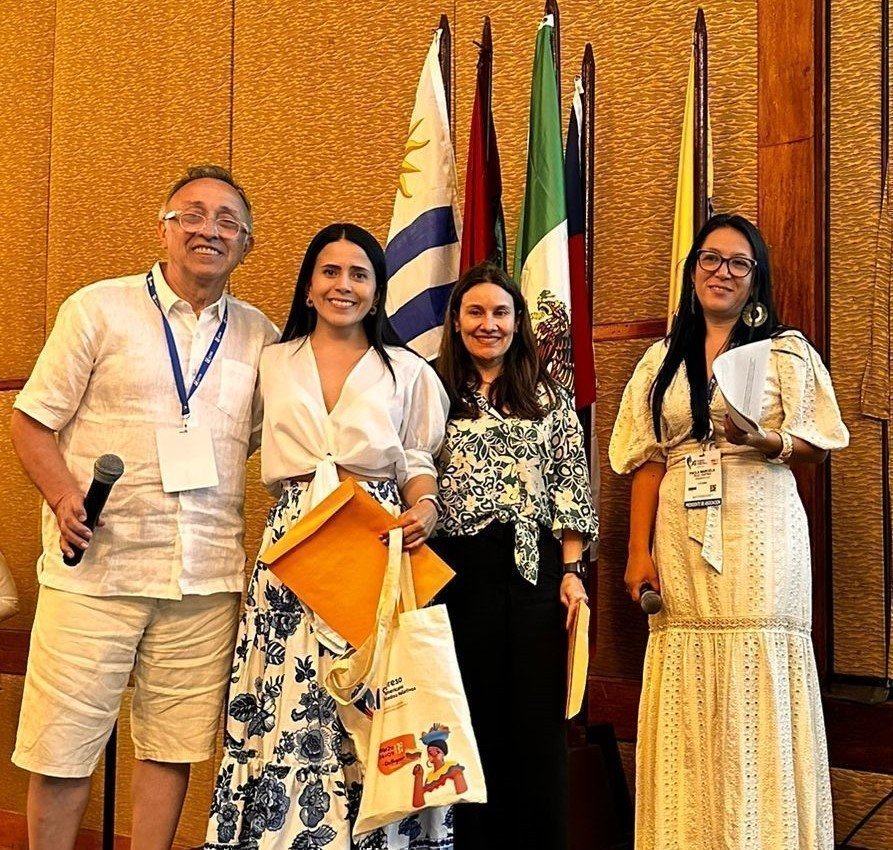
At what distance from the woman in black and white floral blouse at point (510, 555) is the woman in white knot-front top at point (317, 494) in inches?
5.2

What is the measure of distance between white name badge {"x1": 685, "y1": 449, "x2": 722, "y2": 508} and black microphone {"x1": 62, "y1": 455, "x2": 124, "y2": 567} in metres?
1.25

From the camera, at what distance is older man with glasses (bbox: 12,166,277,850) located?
100 inches

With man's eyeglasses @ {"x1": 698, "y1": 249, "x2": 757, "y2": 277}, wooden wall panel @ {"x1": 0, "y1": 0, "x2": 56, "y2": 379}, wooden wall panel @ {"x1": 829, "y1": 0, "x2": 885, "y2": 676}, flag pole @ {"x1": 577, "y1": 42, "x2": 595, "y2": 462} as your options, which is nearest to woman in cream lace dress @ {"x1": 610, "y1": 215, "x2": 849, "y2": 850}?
man's eyeglasses @ {"x1": 698, "y1": 249, "x2": 757, "y2": 277}

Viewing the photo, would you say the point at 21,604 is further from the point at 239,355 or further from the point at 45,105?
the point at 239,355

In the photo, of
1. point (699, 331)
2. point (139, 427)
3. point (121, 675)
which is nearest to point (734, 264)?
point (699, 331)

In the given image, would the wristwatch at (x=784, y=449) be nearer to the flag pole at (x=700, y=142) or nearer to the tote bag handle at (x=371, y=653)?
the flag pole at (x=700, y=142)

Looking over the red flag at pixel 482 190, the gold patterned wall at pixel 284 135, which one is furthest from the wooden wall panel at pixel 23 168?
the red flag at pixel 482 190

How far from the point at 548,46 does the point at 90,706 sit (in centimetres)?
210

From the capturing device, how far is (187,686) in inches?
104

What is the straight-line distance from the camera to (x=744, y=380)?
259cm

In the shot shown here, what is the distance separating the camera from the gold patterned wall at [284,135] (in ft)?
11.7

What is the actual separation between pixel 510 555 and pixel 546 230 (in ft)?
3.34

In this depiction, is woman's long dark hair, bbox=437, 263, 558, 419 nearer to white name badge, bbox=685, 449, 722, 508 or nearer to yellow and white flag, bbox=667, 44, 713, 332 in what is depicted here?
white name badge, bbox=685, 449, 722, 508

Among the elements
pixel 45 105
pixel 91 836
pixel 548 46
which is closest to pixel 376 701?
pixel 548 46
